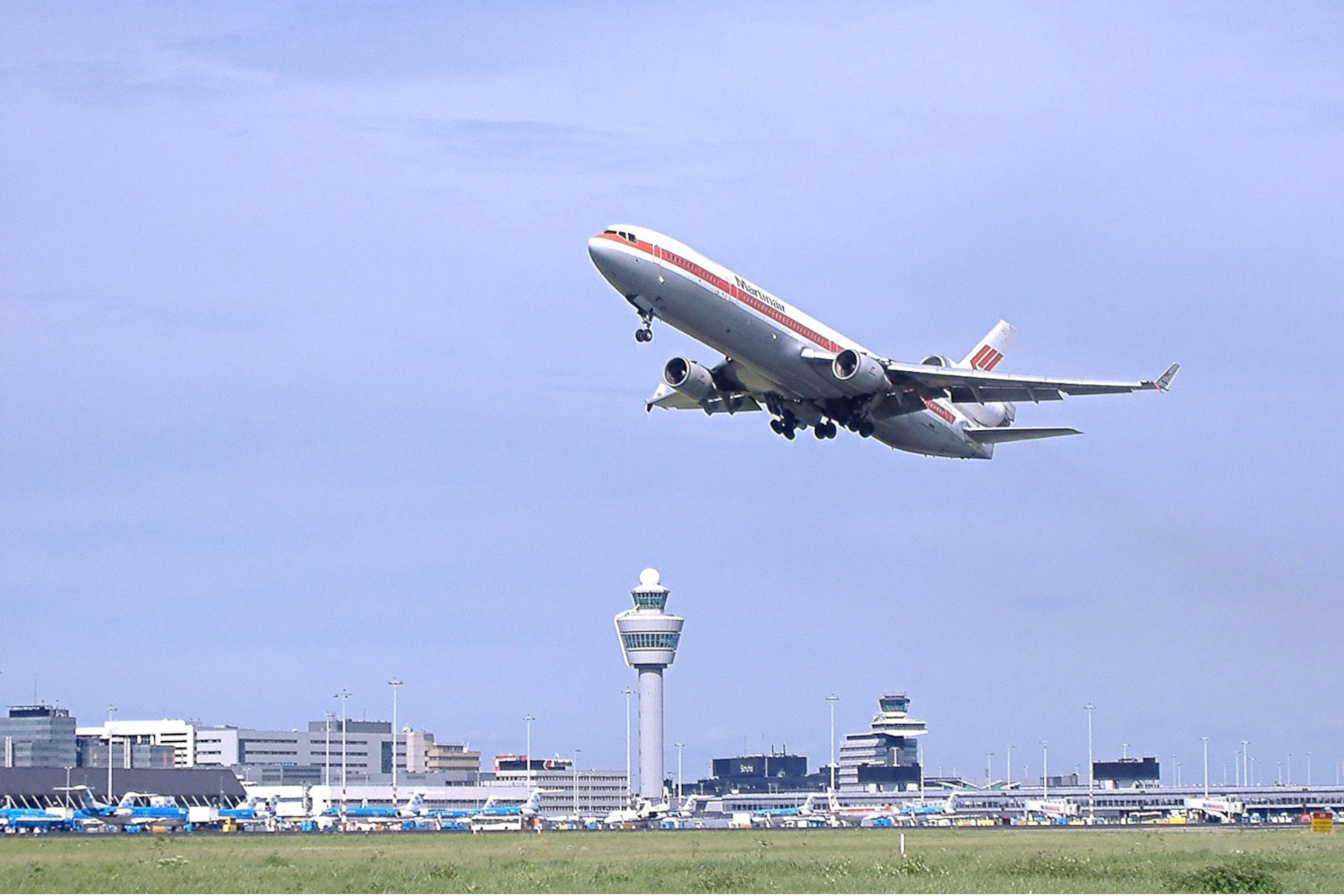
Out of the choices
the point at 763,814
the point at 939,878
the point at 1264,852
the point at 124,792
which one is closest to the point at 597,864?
the point at 939,878

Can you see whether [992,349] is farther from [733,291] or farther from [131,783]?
[131,783]

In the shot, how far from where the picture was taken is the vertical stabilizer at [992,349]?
94.8 meters

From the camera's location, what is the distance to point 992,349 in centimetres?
9581

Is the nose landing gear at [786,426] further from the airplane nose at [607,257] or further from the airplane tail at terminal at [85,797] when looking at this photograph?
the airplane tail at terminal at [85,797]

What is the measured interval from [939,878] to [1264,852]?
19285 mm

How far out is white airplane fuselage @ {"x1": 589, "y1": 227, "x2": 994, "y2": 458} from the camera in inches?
2643

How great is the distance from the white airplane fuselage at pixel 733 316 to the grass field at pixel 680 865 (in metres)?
20.0

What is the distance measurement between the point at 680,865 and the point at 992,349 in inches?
1713

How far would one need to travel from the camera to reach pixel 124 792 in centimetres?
16450

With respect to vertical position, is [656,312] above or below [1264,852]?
above

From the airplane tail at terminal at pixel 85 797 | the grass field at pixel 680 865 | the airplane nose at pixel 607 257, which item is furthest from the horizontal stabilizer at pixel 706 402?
the airplane tail at terminal at pixel 85 797

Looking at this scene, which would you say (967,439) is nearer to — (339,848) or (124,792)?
(339,848)

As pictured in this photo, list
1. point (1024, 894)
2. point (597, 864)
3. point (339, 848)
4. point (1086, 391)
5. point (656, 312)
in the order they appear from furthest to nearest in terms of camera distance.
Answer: point (339, 848)
point (1086, 391)
point (656, 312)
point (597, 864)
point (1024, 894)

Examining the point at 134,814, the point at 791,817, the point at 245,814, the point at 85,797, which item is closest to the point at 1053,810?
the point at 791,817
